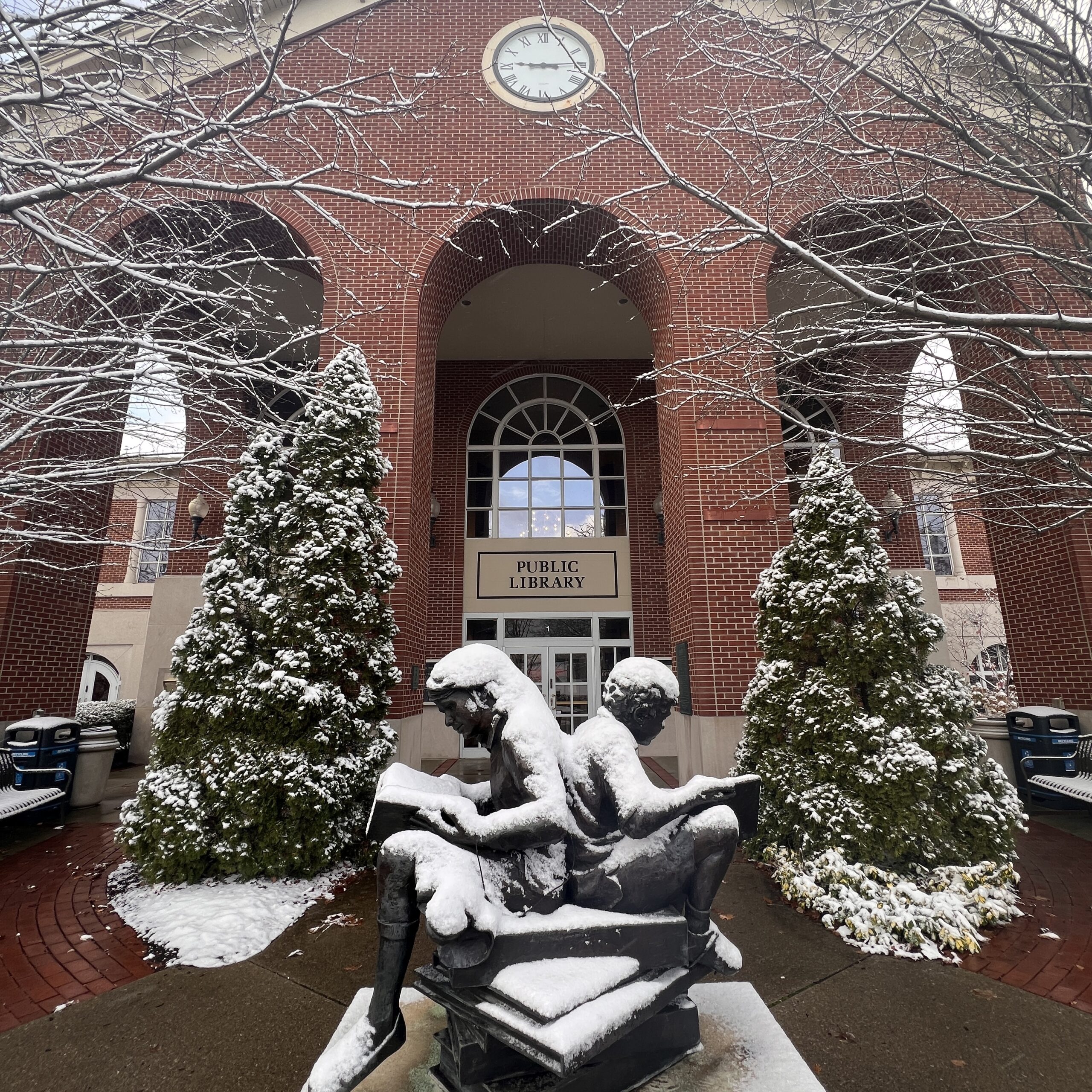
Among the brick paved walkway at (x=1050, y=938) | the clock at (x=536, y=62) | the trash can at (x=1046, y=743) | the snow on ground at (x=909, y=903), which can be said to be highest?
the clock at (x=536, y=62)

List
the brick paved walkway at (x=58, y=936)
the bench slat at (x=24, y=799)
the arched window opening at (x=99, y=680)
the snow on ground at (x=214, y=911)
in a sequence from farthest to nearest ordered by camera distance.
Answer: the arched window opening at (x=99, y=680) < the bench slat at (x=24, y=799) < the snow on ground at (x=214, y=911) < the brick paved walkway at (x=58, y=936)

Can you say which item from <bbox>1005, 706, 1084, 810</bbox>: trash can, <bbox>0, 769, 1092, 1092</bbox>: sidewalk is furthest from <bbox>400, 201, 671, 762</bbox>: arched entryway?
<bbox>0, 769, 1092, 1092</bbox>: sidewalk

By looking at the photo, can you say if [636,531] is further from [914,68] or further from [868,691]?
[914,68]

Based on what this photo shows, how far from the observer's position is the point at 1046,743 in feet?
23.3

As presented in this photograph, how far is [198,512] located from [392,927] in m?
11.5

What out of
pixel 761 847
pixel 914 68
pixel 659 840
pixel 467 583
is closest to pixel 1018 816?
pixel 761 847

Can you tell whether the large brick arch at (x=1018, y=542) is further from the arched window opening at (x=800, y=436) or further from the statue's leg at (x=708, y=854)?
the statue's leg at (x=708, y=854)

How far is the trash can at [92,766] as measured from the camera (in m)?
7.43

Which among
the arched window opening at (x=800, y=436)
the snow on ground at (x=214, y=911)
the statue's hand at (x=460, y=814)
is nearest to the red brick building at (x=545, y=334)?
the arched window opening at (x=800, y=436)

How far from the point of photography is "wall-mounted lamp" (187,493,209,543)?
11.5 meters

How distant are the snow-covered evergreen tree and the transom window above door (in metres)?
7.31

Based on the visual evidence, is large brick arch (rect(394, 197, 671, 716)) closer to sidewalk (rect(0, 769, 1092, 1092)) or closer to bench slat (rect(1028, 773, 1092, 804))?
sidewalk (rect(0, 769, 1092, 1092))

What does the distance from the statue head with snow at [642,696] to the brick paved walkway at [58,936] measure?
3360 mm

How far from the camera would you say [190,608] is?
11.3 metres
